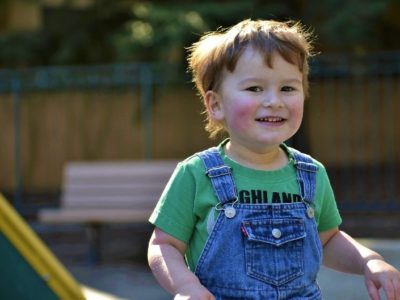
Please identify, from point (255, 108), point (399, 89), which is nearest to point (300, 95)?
point (255, 108)

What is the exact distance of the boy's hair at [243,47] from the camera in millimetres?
2037

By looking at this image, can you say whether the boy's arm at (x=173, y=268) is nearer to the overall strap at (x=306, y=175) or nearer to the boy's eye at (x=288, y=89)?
the overall strap at (x=306, y=175)

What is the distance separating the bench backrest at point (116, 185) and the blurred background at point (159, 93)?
88.6 inches

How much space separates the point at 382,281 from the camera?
2.04m

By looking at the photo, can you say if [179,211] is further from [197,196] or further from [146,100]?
[146,100]

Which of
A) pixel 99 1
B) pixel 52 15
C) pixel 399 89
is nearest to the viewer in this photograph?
pixel 399 89

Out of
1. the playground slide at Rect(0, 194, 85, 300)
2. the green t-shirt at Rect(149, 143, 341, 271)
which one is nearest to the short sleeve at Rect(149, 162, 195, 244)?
the green t-shirt at Rect(149, 143, 341, 271)

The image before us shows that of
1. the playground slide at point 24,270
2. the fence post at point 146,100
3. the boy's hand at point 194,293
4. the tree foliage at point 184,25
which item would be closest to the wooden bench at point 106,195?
the tree foliage at point 184,25

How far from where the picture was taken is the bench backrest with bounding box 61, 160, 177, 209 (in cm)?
768

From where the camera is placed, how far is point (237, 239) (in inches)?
78.1

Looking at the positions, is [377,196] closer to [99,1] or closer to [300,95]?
[99,1]

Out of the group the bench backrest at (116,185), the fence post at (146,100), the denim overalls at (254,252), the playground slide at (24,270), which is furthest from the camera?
the fence post at (146,100)

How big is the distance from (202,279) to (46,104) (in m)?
12.0

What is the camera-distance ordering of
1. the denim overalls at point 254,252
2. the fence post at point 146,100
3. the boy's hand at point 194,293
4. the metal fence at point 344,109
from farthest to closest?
the fence post at point 146,100, the metal fence at point 344,109, the denim overalls at point 254,252, the boy's hand at point 194,293
